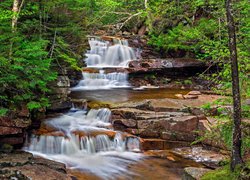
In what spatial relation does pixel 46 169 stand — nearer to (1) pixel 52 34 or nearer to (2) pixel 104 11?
(1) pixel 52 34

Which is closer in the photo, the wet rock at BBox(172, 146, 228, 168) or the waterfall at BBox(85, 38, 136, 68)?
the wet rock at BBox(172, 146, 228, 168)

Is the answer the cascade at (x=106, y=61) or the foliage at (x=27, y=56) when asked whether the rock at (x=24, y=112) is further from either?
the cascade at (x=106, y=61)

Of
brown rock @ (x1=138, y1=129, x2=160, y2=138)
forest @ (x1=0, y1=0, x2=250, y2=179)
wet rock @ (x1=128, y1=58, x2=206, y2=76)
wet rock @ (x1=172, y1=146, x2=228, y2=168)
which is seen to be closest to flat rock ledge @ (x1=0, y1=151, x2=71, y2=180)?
forest @ (x1=0, y1=0, x2=250, y2=179)

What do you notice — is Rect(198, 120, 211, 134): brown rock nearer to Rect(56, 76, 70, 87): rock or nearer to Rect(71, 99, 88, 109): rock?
Rect(71, 99, 88, 109): rock

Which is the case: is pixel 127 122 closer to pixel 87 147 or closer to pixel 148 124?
pixel 148 124

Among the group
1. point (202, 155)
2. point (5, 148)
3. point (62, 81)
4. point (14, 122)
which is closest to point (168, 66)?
point (62, 81)

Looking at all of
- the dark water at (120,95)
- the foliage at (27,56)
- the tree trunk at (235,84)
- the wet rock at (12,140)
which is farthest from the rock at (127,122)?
the tree trunk at (235,84)

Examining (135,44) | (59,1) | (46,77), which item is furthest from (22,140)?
(135,44)

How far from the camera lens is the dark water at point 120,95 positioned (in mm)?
13077

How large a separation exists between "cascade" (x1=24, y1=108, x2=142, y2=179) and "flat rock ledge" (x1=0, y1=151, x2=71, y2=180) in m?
0.94

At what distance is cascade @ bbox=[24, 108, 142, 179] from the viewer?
27.1 feet

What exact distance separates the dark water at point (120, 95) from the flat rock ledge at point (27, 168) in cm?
561

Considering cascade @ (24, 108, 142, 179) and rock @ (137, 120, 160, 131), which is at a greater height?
rock @ (137, 120, 160, 131)

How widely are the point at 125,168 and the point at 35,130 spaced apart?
10.6ft
